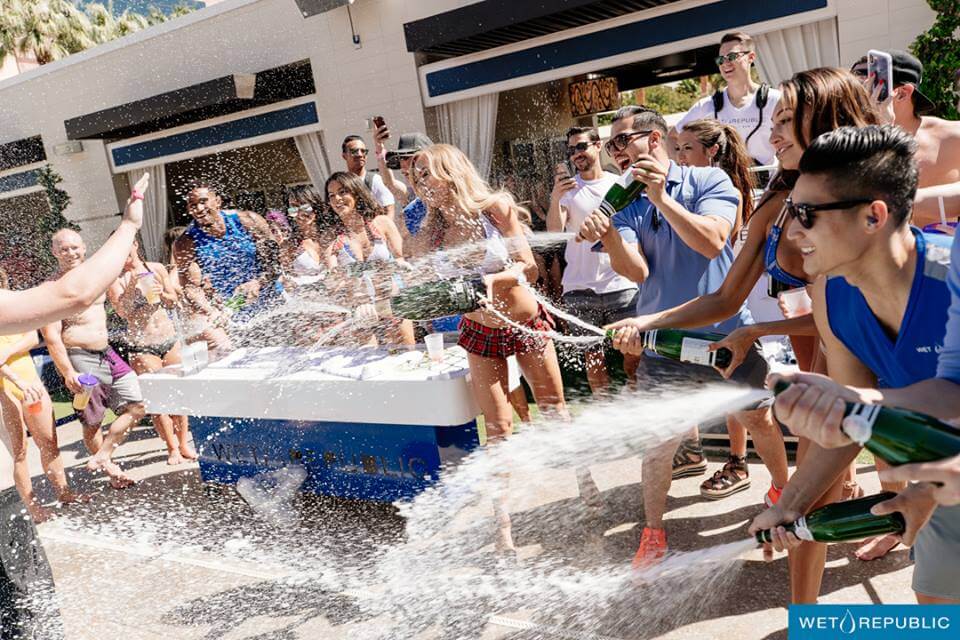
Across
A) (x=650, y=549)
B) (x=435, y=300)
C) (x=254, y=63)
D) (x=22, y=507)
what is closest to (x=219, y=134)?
(x=254, y=63)

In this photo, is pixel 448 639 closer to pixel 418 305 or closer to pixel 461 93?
pixel 418 305

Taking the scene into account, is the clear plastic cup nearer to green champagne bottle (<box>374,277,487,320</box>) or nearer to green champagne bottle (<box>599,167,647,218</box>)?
green champagne bottle (<box>374,277,487,320</box>)

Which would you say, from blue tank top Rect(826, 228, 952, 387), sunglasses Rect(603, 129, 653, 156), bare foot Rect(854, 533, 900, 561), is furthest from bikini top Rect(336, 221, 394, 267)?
blue tank top Rect(826, 228, 952, 387)

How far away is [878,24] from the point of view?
26.9 ft

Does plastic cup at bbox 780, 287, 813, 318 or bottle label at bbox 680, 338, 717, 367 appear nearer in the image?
bottle label at bbox 680, 338, 717, 367

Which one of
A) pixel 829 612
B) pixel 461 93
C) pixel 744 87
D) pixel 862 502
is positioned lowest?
pixel 829 612

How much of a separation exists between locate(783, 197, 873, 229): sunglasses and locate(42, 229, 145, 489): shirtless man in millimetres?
5096

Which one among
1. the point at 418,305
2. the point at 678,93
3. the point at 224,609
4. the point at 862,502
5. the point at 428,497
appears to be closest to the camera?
the point at 862,502

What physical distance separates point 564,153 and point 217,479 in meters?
11.1

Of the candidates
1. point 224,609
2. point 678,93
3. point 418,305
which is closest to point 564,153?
point 418,305

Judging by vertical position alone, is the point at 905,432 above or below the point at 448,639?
above

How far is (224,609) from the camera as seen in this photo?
3.35 metres

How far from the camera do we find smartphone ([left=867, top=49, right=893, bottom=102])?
3283 mm

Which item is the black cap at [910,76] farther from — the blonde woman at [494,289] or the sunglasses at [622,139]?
the blonde woman at [494,289]
